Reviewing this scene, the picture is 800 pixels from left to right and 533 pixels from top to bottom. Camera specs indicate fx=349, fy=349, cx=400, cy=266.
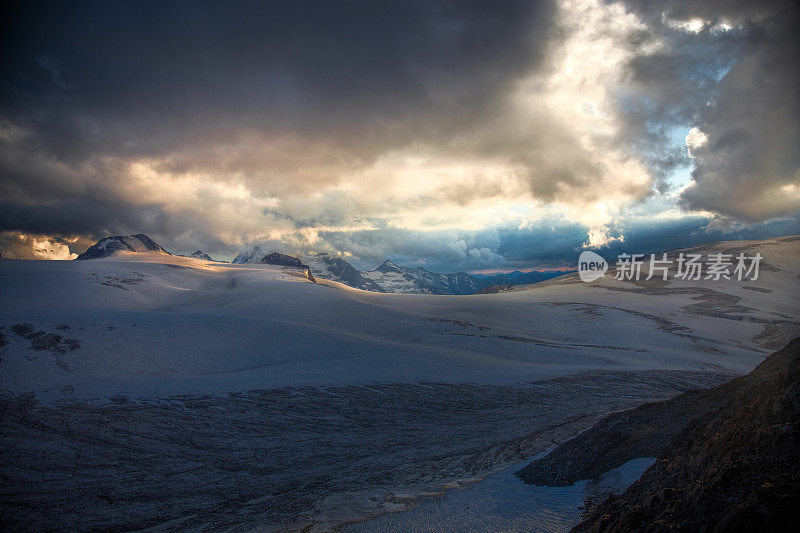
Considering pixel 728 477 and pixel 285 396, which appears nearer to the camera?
pixel 728 477

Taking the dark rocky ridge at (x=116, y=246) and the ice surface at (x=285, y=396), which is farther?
the dark rocky ridge at (x=116, y=246)

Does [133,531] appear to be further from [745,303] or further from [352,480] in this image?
[745,303]

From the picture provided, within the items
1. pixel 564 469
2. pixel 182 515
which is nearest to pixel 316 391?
pixel 182 515

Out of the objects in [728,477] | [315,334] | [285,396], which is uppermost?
[728,477]

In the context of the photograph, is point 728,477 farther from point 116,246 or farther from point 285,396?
point 116,246

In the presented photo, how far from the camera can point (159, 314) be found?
27.6m

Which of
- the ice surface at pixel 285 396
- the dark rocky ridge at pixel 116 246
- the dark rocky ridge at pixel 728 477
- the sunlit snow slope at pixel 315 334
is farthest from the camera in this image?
the dark rocky ridge at pixel 116 246

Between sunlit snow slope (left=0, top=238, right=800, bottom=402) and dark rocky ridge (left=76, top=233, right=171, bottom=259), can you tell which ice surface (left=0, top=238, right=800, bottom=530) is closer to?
sunlit snow slope (left=0, top=238, right=800, bottom=402)

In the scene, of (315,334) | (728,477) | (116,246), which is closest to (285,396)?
(315,334)

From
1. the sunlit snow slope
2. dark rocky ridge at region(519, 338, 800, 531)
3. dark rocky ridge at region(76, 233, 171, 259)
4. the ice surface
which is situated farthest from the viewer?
dark rocky ridge at region(76, 233, 171, 259)

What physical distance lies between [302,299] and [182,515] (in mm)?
35597

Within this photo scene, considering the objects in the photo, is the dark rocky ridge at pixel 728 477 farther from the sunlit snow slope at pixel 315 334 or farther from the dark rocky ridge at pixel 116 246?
the dark rocky ridge at pixel 116 246

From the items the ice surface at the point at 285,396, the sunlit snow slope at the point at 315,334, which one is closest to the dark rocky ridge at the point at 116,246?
the sunlit snow slope at the point at 315,334

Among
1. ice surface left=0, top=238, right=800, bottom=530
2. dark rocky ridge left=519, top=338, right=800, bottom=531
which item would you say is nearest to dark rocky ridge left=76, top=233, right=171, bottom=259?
ice surface left=0, top=238, right=800, bottom=530
